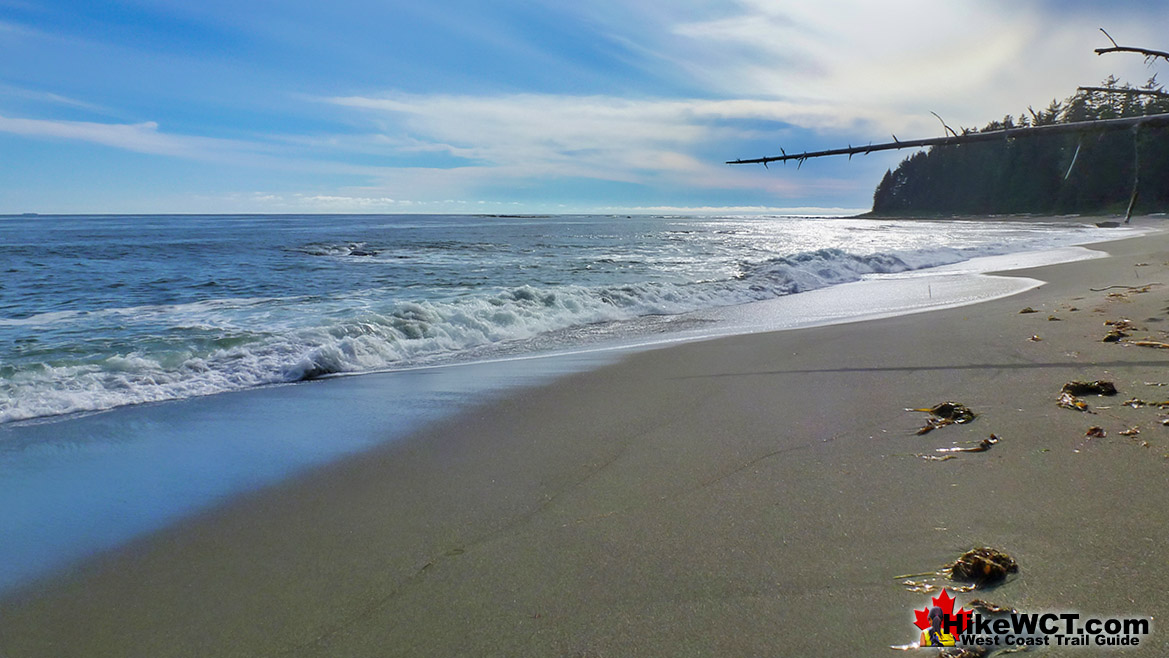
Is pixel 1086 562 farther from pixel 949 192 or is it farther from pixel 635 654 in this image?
pixel 949 192

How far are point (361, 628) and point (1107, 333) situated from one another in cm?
579

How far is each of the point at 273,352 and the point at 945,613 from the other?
6748mm

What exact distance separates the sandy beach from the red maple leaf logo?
4 cm

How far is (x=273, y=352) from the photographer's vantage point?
6.83m

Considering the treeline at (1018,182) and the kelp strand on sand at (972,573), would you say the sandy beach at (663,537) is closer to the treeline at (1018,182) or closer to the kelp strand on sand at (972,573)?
the kelp strand on sand at (972,573)

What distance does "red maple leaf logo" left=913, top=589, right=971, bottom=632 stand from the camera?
5.67 ft

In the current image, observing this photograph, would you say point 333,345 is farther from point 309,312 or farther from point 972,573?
point 972,573

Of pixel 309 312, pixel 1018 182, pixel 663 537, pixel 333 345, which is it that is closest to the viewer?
pixel 663 537

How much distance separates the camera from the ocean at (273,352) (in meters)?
3.36

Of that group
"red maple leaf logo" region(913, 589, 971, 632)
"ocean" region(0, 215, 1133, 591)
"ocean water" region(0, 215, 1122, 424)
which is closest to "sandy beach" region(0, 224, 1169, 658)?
"red maple leaf logo" region(913, 589, 971, 632)

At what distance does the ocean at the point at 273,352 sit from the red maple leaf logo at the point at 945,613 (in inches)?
120

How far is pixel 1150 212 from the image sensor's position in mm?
51344

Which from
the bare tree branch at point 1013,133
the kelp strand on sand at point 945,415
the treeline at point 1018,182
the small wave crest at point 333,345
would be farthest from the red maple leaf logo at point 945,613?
the treeline at point 1018,182

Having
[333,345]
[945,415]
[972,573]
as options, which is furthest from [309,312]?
[972,573]
